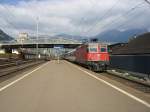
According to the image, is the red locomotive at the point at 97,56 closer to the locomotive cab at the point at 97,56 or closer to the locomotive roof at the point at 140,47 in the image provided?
the locomotive cab at the point at 97,56

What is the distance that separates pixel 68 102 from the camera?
11281mm

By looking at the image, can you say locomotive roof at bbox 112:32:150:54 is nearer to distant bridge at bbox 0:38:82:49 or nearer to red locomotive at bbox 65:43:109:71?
red locomotive at bbox 65:43:109:71

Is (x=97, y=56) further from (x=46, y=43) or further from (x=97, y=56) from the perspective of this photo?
(x=46, y=43)

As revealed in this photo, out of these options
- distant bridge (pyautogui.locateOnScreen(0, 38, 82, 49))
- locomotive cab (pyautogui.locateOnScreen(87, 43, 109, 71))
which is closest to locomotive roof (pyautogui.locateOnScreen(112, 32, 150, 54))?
locomotive cab (pyautogui.locateOnScreen(87, 43, 109, 71))

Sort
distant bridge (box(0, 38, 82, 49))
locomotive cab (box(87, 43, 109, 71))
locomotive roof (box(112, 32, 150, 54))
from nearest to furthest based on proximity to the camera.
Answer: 1. locomotive roof (box(112, 32, 150, 54))
2. locomotive cab (box(87, 43, 109, 71))
3. distant bridge (box(0, 38, 82, 49))

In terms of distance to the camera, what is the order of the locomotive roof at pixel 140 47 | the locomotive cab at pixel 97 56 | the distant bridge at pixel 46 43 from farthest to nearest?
the distant bridge at pixel 46 43, the locomotive cab at pixel 97 56, the locomotive roof at pixel 140 47

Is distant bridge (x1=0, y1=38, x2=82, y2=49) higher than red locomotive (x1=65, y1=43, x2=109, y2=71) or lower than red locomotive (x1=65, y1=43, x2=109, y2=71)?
higher

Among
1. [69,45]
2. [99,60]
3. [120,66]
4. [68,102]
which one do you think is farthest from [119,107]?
[69,45]

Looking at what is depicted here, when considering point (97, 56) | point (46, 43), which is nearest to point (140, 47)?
point (97, 56)

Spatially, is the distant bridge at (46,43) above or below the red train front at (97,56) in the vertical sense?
above

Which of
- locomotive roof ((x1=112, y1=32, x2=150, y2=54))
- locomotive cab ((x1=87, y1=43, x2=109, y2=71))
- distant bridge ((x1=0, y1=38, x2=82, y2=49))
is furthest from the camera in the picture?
distant bridge ((x1=0, y1=38, x2=82, y2=49))

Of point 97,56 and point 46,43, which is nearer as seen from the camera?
point 97,56

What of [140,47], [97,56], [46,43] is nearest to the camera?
[140,47]

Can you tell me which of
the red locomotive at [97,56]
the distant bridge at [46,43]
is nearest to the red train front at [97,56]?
the red locomotive at [97,56]
